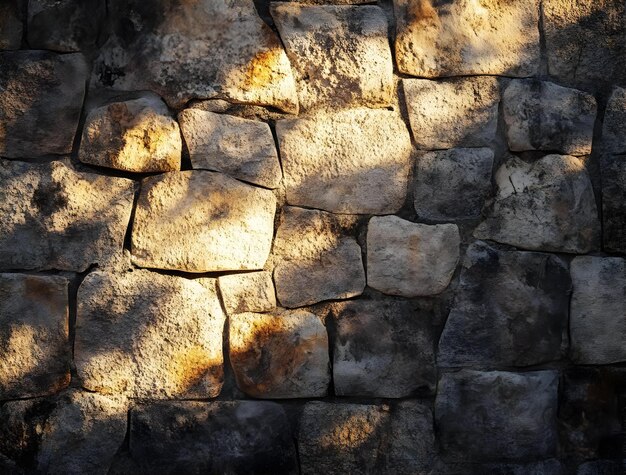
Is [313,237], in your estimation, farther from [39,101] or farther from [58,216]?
[39,101]

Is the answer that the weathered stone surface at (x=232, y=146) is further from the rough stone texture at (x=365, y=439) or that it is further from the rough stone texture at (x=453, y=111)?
the rough stone texture at (x=365, y=439)

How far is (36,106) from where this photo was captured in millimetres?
1936

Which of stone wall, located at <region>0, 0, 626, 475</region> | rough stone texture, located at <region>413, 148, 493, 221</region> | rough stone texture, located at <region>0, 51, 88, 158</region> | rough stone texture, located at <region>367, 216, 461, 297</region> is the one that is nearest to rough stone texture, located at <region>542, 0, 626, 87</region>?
stone wall, located at <region>0, 0, 626, 475</region>

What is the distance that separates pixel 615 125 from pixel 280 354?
4.07ft

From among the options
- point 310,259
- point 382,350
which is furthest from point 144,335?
point 382,350

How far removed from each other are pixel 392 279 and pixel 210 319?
540 millimetres

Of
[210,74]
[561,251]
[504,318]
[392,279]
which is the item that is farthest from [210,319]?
[561,251]

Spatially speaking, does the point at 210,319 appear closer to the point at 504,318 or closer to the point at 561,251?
the point at 504,318

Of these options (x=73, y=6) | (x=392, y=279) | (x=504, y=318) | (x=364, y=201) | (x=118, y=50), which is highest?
(x=73, y=6)

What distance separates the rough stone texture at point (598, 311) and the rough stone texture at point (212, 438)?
93cm

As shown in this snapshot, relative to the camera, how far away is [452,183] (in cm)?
205

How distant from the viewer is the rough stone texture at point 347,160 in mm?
2004

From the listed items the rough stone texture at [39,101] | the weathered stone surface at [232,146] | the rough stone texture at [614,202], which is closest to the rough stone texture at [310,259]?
the weathered stone surface at [232,146]

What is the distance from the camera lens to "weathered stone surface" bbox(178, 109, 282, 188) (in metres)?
1.96
